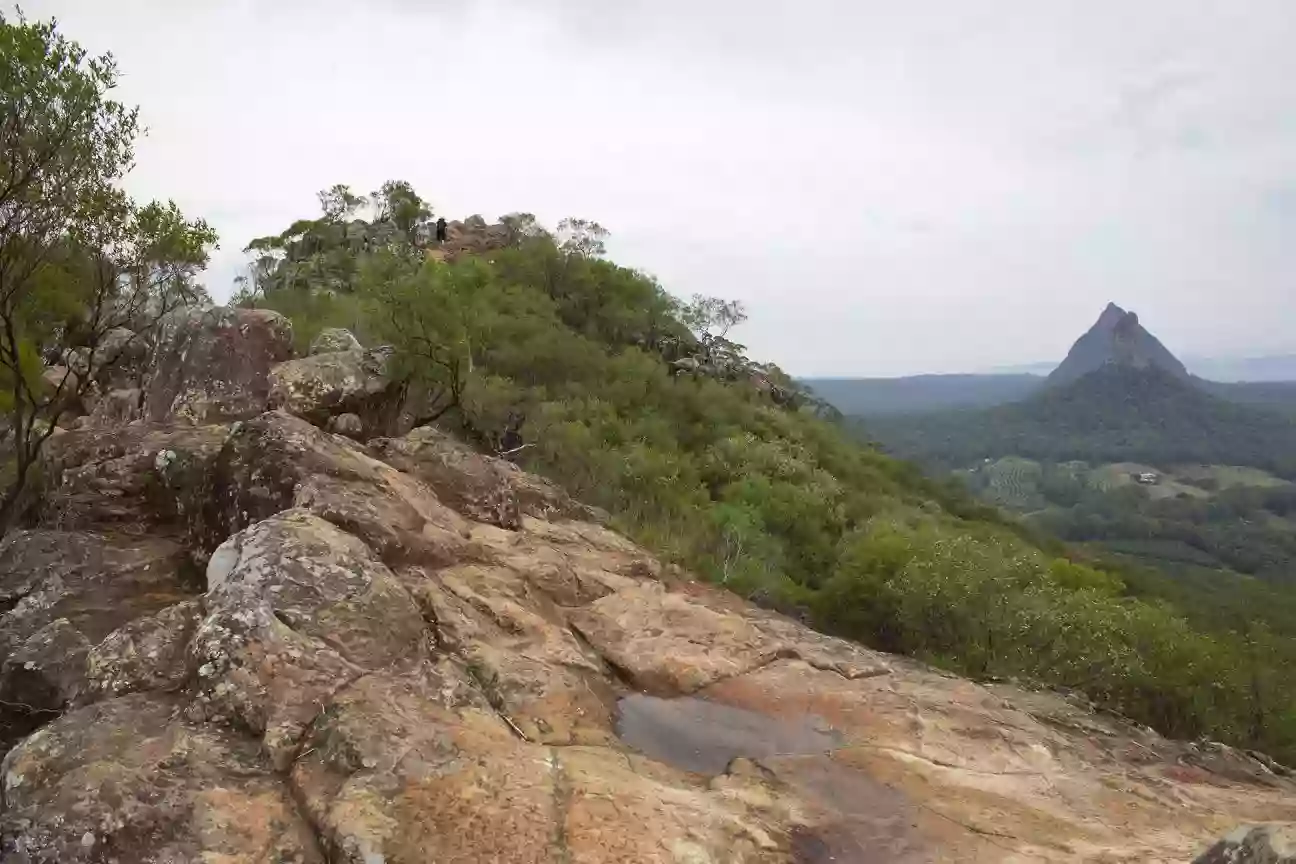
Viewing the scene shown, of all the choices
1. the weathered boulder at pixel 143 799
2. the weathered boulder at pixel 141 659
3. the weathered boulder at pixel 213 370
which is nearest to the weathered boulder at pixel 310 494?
the weathered boulder at pixel 141 659

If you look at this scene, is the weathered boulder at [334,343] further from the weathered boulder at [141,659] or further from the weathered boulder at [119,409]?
the weathered boulder at [141,659]

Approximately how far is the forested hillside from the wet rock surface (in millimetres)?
4884

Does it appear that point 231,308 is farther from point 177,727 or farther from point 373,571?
point 177,727

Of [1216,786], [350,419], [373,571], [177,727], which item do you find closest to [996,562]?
[1216,786]

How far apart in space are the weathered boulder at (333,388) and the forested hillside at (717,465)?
589 cm

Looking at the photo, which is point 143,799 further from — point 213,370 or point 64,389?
point 64,389

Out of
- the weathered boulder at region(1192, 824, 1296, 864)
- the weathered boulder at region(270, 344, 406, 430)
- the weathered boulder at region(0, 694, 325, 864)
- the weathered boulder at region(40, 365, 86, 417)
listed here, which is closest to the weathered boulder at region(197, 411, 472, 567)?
the weathered boulder at region(0, 694, 325, 864)

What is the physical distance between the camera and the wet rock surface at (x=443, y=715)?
5.35 m

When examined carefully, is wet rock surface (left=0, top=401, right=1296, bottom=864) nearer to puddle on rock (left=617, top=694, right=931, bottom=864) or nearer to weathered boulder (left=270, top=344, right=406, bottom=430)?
puddle on rock (left=617, top=694, right=931, bottom=864)

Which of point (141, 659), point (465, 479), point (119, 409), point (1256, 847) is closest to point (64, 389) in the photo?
point (119, 409)

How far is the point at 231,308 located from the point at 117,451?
186 inches

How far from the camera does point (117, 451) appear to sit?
10.9 m

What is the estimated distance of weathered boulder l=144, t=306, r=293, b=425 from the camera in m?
13.6

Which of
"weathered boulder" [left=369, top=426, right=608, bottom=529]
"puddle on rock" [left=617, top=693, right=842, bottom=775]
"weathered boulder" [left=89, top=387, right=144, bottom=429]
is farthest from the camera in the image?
"weathered boulder" [left=89, top=387, right=144, bottom=429]
